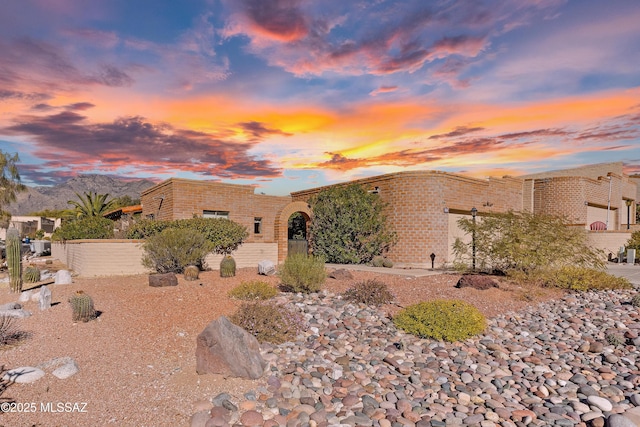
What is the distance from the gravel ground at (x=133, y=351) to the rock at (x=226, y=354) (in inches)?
4.7

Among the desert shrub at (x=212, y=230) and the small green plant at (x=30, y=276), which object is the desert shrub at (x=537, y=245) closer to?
the desert shrub at (x=212, y=230)

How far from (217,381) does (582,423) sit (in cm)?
410

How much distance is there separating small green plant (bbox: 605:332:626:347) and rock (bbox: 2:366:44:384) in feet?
28.3

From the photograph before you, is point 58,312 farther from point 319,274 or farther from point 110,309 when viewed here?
point 319,274

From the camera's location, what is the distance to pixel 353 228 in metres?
17.8

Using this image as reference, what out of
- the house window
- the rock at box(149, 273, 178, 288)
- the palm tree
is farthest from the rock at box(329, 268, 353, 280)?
the palm tree

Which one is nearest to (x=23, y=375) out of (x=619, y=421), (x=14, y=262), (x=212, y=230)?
(x=619, y=421)

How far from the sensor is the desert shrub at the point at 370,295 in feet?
28.2

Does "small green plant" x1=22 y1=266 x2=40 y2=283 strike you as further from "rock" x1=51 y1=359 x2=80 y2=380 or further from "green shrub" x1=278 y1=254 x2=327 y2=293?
"rock" x1=51 y1=359 x2=80 y2=380

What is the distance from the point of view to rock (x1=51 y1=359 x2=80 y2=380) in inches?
189

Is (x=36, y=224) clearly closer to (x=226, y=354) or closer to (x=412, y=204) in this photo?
(x=412, y=204)

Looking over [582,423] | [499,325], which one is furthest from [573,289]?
[582,423]

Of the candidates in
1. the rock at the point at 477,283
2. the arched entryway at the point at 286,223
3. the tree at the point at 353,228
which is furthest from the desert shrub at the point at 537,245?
the arched entryway at the point at 286,223

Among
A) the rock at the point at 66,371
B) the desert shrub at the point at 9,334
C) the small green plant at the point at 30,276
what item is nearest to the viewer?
the rock at the point at 66,371
